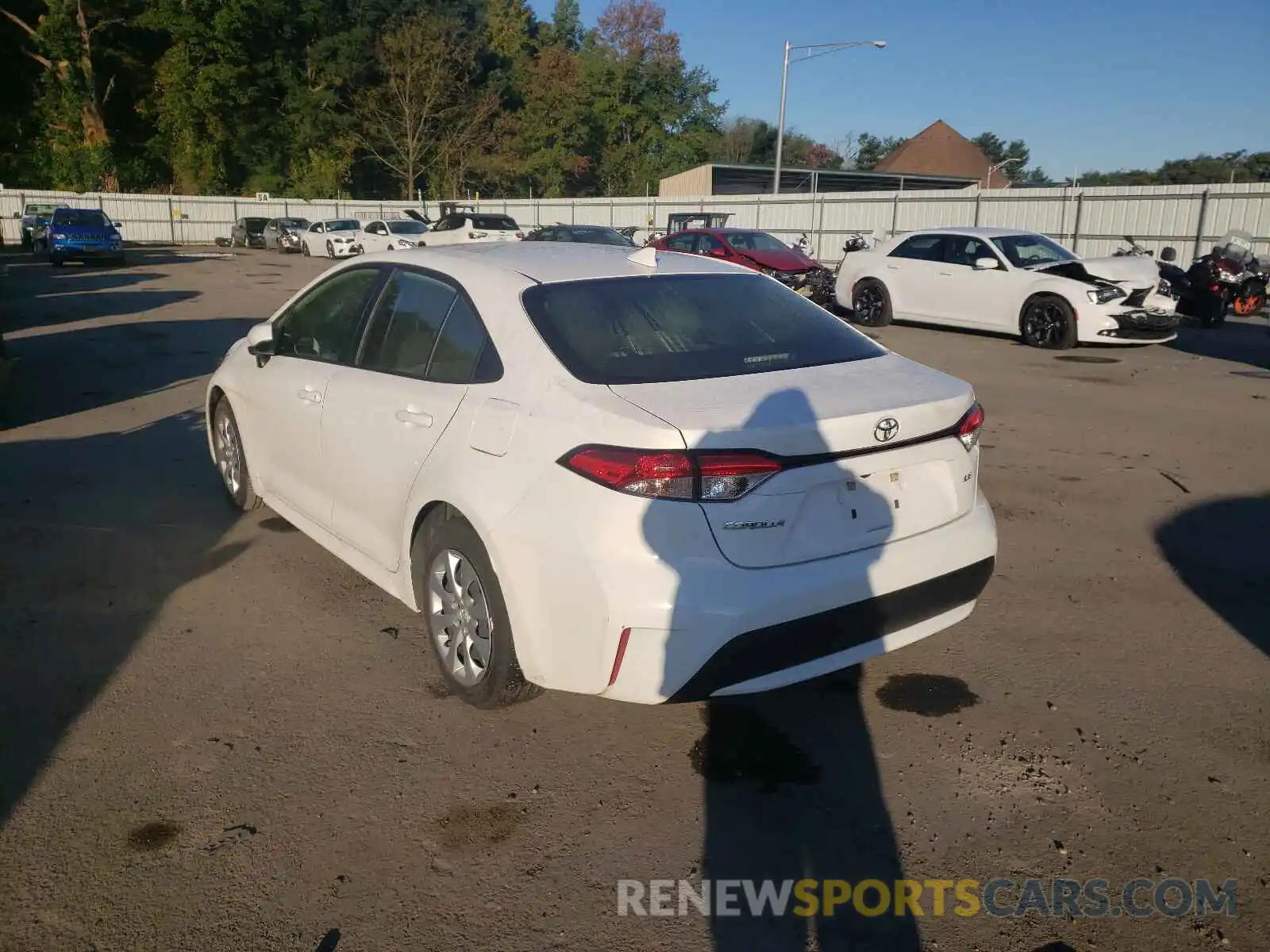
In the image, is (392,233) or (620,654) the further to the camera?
(392,233)

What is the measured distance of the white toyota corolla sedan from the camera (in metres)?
3.07

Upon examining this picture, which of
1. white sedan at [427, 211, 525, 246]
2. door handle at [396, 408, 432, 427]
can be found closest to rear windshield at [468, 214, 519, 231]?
white sedan at [427, 211, 525, 246]

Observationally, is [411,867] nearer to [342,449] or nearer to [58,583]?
[342,449]

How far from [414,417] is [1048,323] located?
460 inches

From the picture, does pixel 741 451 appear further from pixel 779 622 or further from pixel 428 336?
pixel 428 336

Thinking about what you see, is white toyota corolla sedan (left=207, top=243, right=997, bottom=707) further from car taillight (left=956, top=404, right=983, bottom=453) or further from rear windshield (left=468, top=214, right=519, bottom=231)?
rear windshield (left=468, top=214, right=519, bottom=231)

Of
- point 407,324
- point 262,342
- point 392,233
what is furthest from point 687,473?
point 392,233

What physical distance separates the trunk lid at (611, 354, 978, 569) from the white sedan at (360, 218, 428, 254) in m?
27.6

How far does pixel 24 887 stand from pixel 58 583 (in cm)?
261

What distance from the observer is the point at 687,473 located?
9.96ft

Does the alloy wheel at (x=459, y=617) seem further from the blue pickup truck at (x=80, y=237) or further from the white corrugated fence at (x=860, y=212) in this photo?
the blue pickup truck at (x=80, y=237)

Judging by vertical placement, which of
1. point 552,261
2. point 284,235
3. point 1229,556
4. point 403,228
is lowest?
point 1229,556

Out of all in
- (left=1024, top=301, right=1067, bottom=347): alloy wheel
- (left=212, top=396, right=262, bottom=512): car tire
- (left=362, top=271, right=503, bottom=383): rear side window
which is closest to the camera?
(left=362, top=271, right=503, bottom=383): rear side window

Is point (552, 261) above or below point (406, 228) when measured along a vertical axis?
above
